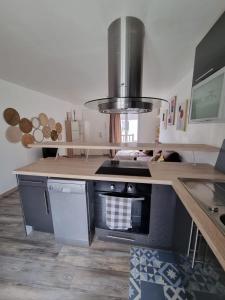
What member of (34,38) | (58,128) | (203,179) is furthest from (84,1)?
(58,128)

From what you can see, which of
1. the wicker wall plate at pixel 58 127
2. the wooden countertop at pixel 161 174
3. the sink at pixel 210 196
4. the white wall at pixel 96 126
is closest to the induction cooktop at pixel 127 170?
the wooden countertop at pixel 161 174

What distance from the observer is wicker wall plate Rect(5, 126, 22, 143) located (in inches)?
113

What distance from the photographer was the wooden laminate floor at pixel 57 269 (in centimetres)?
123

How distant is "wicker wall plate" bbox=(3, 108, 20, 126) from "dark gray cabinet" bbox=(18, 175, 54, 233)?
A: 1.81 metres

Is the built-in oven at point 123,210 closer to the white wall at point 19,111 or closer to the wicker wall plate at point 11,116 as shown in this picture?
the white wall at point 19,111

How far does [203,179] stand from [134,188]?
63cm

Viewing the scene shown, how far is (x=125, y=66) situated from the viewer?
4.54ft

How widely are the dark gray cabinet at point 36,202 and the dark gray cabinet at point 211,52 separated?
1857 millimetres

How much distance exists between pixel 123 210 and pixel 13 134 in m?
2.75

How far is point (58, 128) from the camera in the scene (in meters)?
4.72

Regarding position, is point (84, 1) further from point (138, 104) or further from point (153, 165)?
point (153, 165)

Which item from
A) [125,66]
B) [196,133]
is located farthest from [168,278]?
[125,66]

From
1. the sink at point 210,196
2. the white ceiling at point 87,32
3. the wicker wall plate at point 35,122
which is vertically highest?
the white ceiling at point 87,32

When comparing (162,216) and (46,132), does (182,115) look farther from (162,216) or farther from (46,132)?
(46,132)
